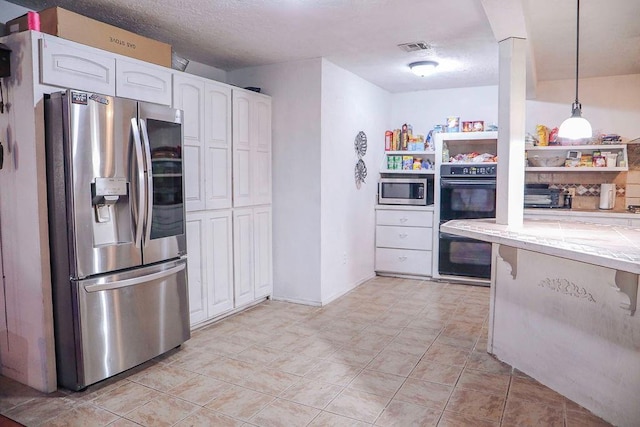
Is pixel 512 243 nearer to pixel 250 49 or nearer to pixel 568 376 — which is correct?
pixel 568 376

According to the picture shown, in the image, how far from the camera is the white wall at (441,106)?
5227 mm

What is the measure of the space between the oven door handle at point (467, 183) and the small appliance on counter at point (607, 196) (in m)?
1.10

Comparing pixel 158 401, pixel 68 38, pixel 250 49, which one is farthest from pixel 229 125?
pixel 158 401

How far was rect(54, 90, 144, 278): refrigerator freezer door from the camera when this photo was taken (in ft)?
7.60

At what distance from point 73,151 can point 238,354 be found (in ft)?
5.38

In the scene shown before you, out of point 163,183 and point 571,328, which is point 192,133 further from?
point 571,328

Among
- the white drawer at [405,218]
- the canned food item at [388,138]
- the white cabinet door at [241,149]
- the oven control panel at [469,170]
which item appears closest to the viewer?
the white cabinet door at [241,149]

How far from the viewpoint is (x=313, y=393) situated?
2.47 meters

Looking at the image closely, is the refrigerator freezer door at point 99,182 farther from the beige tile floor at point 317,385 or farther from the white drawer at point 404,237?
the white drawer at point 404,237

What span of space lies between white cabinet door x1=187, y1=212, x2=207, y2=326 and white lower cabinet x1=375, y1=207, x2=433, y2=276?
8.18 ft

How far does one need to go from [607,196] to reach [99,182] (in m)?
4.73

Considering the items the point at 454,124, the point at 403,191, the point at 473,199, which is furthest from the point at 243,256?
the point at 454,124

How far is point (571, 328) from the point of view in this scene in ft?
7.86

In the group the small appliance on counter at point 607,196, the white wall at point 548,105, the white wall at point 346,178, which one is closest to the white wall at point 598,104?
the white wall at point 548,105
